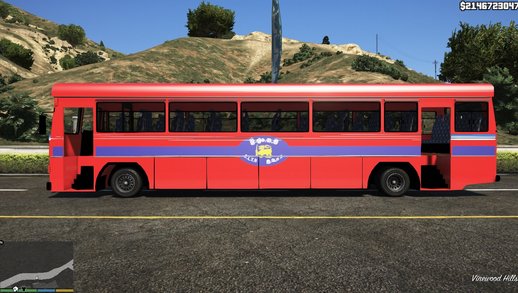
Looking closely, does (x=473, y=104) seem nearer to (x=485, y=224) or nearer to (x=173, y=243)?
(x=485, y=224)

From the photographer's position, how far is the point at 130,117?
10.9 m

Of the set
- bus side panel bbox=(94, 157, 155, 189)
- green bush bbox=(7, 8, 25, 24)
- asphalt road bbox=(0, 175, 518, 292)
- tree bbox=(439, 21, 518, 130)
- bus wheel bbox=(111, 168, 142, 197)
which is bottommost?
asphalt road bbox=(0, 175, 518, 292)

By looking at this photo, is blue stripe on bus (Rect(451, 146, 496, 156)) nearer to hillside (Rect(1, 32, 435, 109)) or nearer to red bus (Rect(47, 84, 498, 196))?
red bus (Rect(47, 84, 498, 196))

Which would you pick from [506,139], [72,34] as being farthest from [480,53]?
[72,34]

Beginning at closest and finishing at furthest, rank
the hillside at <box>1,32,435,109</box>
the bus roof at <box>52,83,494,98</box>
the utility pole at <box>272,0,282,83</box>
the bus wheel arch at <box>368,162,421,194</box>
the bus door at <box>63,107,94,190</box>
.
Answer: the bus door at <box>63,107,94,190</box> → the bus roof at <box>52,83,494,98</box> → the bus wheel arch at <box>368,162,421,194</box> → the utility pole at <box>272,0,282,83</box> → the hillside at <box>1,32,435,109</box>

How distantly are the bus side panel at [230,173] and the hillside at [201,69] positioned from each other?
46992 mm

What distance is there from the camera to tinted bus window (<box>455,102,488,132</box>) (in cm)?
1103

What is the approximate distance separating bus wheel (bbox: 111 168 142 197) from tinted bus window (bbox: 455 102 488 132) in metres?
8.92

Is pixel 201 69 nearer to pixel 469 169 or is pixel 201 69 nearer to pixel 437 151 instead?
pixel 437 151

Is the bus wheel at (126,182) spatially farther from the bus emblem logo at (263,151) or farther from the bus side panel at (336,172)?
the bus side panel at (336,172)

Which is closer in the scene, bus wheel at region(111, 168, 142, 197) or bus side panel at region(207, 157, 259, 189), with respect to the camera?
bus side panel at region(207, 157, 259, 189)

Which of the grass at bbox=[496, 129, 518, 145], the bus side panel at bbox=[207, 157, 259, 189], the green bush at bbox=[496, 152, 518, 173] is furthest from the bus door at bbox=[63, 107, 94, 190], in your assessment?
the grass at bbox=[496, 129, 518, 145]

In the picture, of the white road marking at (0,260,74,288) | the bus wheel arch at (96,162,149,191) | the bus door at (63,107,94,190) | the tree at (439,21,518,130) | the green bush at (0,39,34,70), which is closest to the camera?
the white road marking at (0,260,74,288)

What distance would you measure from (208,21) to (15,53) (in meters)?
49.0
